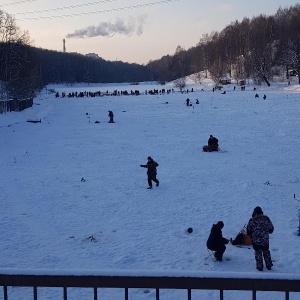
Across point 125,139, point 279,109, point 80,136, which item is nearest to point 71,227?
point 125,139

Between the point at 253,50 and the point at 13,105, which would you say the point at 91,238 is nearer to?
the point at 13,105

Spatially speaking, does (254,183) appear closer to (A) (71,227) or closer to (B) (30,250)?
(A) (71,227)

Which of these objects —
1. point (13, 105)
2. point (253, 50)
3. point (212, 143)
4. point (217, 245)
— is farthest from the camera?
point (253, 50)

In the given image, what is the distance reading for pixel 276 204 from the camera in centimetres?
1185

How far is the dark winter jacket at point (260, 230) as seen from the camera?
747 centimetres

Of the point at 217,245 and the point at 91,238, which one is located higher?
the point at 217,245

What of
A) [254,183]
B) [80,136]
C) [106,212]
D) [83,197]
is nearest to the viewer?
[106,212]

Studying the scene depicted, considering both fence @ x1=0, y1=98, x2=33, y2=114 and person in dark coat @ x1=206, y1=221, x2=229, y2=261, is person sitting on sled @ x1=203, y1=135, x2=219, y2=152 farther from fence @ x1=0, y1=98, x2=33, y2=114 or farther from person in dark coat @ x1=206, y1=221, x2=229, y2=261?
fence @ x1=0, y1=98, x2=33, y2=114

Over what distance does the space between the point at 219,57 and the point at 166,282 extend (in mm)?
111660

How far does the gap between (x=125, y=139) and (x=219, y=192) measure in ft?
47.2

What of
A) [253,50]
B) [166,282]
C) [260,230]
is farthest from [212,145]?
[253,50]

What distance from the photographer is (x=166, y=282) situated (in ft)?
9.07

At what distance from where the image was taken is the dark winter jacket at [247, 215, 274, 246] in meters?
7.47

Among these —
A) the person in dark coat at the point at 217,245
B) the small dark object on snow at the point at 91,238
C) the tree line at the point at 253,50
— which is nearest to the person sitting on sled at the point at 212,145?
the small dark object on snow at the point at 91,238
